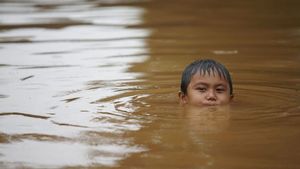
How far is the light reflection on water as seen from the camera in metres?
4.64

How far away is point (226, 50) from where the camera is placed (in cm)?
909

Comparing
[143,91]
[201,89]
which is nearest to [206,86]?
[201,89]

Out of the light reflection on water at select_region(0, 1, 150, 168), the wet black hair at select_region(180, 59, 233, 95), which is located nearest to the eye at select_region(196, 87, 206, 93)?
the wet black hair at select_region(180, 59, 233, 95)

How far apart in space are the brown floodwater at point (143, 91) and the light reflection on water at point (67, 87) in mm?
12

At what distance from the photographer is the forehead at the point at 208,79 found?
628 cm

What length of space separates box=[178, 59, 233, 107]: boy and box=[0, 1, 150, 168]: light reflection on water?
0.56 meters

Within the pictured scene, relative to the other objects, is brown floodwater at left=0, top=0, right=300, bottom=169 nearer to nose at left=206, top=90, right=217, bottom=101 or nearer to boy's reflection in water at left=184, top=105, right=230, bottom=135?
boy's reflection in water at left=184, top=105, right=230, bottom=135

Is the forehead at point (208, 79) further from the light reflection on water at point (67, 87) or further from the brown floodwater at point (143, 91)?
the light reflection on water at point (67, 87)

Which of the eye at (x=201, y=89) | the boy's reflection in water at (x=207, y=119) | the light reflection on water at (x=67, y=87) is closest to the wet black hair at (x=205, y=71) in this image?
the eye at (x=201, y=89)

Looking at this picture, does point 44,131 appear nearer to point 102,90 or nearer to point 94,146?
point 94,146

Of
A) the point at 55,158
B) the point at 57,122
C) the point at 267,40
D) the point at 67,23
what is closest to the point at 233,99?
the point at 57,122

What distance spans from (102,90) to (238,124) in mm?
1826

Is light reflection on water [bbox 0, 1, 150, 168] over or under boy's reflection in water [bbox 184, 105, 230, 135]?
over

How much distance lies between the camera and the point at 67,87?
692 centimetres
